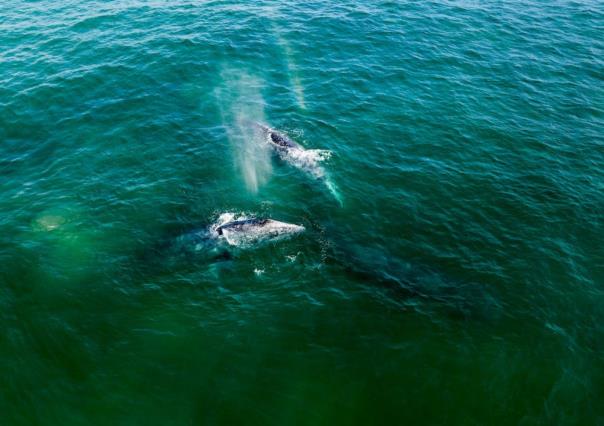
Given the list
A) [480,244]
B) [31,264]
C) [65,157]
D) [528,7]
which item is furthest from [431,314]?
[528,7]

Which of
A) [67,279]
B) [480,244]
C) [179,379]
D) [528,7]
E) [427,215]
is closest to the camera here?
[179,379]

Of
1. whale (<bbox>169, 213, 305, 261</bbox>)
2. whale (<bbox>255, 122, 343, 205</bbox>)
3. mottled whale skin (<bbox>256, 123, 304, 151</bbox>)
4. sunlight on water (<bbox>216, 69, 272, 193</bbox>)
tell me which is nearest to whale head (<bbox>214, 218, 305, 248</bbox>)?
whale (<bbox>169, 213, 305, 261</bbox>)

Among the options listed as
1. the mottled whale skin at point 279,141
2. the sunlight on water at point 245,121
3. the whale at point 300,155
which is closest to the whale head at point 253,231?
the sunlight on water at point 245,121

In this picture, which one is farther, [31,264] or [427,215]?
[427,215]

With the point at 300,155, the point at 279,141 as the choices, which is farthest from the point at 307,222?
the point at 279,141

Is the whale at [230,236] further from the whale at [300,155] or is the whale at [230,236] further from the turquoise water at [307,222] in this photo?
the whale at [300,155]

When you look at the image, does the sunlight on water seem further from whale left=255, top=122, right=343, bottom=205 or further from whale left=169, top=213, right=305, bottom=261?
whale left=169, top=213, right=305, bottom=261

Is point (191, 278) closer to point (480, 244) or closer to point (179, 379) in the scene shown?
point (179, 379)
